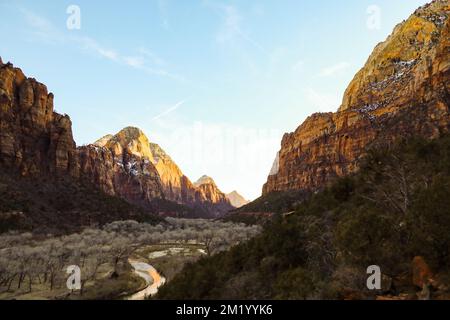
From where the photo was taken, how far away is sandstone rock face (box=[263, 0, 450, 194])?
250ft

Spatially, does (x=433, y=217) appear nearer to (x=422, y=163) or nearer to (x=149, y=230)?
(x=422, y=163)

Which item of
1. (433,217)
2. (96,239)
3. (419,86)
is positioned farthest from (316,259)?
(419,86)

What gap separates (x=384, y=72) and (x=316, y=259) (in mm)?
133526

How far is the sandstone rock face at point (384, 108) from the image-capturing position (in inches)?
3000

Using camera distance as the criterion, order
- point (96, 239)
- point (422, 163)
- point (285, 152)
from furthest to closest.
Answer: point (285, 152)
point (96, 239)
point (422, 163)

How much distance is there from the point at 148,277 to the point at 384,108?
91.9 m

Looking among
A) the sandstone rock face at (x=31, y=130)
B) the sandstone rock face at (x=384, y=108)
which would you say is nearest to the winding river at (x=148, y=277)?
the sandstone rock face at (x=384, y=108)

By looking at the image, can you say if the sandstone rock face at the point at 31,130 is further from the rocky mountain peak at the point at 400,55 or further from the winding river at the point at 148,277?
the rocky mountain peak at the point at 400,55

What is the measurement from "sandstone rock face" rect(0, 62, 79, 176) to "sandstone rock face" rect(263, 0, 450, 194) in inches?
3851

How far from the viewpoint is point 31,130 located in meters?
115

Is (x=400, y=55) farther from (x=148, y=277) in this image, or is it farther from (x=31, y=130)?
(x=31, y=130)

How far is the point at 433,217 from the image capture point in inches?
600

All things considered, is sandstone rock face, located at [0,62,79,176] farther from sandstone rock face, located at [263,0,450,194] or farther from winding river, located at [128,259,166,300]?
sandstone rock face, located at [263,0,450,194]

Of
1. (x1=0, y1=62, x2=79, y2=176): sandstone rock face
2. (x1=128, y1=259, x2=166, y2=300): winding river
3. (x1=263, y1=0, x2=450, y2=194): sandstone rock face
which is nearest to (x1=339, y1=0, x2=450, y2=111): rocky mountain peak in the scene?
(x1=263, y1=0, x2=450, y2=194): sandstone rock face
